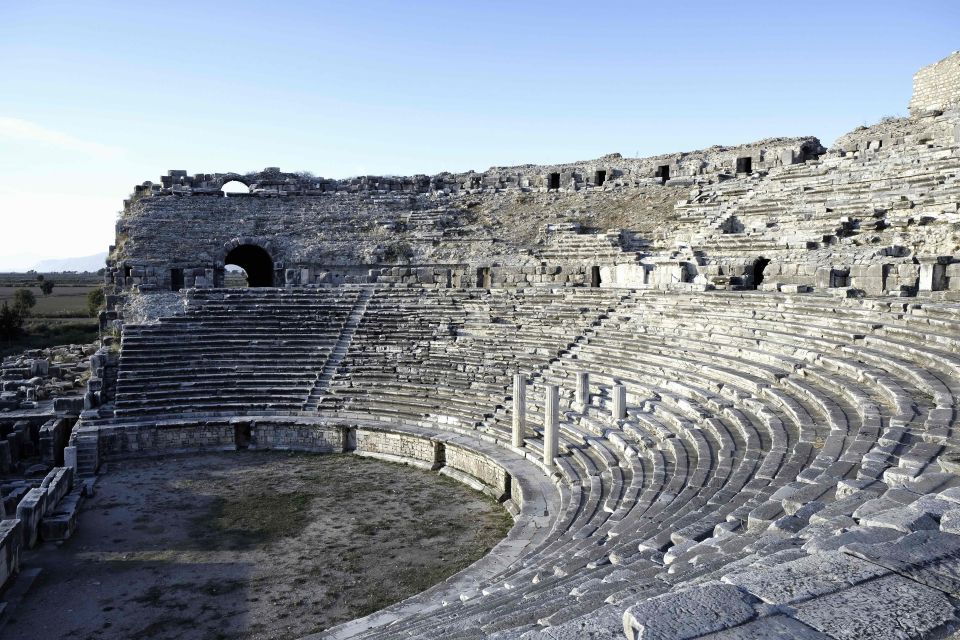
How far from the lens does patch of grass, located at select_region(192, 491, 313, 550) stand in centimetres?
1104

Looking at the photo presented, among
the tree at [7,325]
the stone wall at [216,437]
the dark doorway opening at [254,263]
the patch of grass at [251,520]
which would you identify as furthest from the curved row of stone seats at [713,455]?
the tree at [7,325]

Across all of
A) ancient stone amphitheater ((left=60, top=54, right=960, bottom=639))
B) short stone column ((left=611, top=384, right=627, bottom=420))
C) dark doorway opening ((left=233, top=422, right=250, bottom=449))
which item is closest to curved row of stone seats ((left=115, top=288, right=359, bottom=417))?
ancient stone amphitheater ((left=60, top=54, right=960, bottom=639))

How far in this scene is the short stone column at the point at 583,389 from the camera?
13.6 meters

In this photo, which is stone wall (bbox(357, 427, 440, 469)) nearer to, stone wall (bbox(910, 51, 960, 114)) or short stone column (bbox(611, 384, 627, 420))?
short stone column (bbox(611, 384, 627, 420))

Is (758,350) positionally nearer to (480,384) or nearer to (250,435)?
(480,384)

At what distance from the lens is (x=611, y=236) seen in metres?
21.7

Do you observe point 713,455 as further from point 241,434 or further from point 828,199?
point 828,199

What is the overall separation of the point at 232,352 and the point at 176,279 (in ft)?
17.9

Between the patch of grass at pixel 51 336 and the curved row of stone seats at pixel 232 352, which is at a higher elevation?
the curved row of stone seats at pixel 232 352

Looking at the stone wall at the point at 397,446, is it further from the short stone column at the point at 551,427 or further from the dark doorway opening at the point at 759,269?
the dark doorway opening at the point at 759,269

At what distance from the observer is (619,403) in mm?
12406

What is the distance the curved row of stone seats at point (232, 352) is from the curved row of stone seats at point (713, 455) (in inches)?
268

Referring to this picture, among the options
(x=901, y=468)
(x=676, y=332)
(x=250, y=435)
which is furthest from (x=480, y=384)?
(x=901, y=468)

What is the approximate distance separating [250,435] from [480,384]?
5.48 metres
